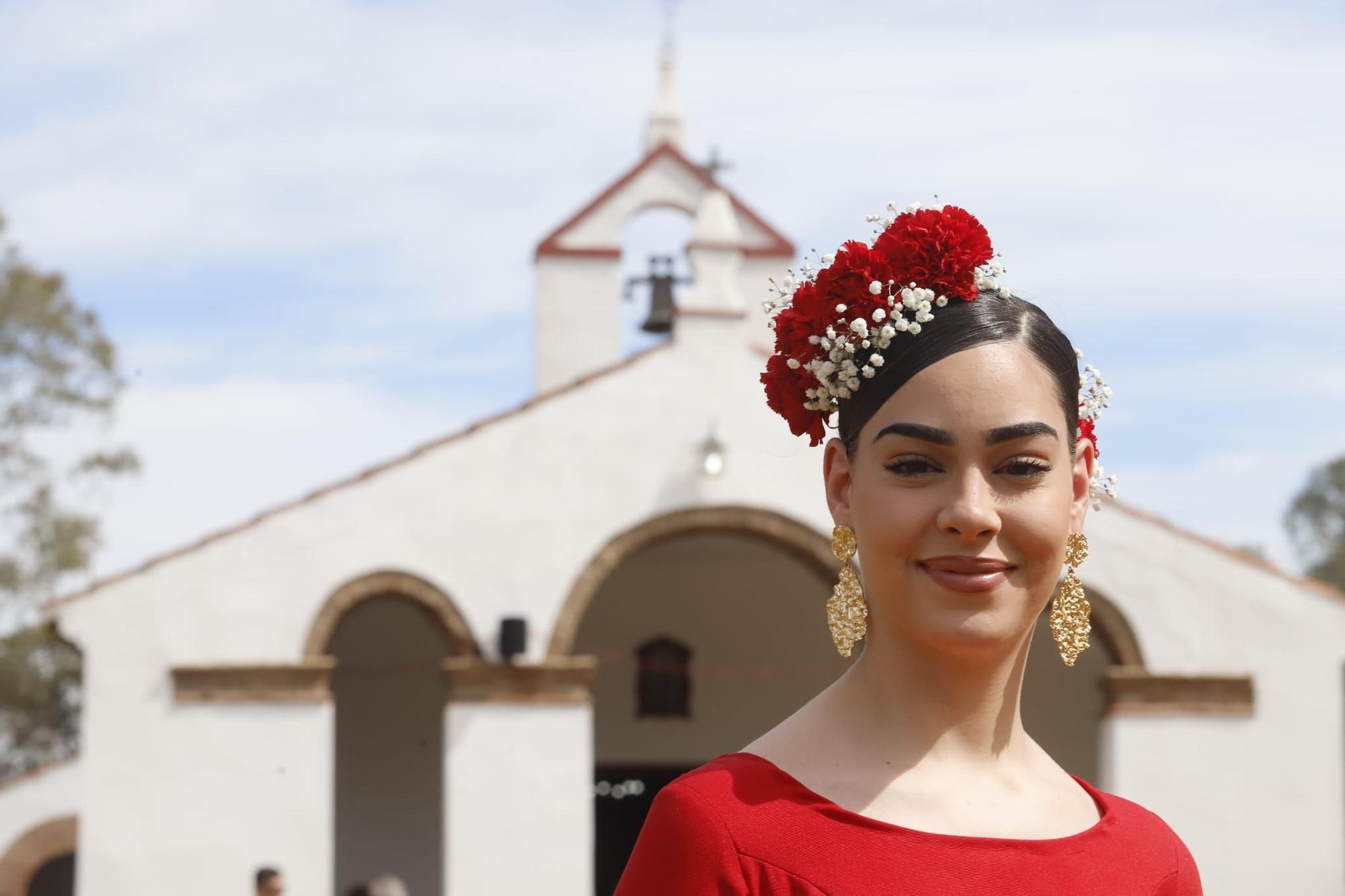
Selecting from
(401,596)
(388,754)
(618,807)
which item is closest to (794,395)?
(401,596)

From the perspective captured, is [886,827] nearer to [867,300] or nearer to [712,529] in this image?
[867,300]

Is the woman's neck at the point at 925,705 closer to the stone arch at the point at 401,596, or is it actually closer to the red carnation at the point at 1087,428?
the red carnation at the point at 1087,428

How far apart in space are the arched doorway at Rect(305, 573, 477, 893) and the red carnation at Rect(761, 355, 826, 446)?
14.4 metres

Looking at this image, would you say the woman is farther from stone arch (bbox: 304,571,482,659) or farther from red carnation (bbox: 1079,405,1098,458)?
stone arch (bbox: 304,571,482,659)

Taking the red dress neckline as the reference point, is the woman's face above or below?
above

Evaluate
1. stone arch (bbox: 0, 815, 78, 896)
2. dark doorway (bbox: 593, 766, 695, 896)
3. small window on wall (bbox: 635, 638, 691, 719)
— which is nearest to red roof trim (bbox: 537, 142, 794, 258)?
small window on wall (bbox: 635, 638, 691, 719)

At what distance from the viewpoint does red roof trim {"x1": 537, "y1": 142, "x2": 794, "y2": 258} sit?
578 inches

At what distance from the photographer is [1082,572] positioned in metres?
13.0

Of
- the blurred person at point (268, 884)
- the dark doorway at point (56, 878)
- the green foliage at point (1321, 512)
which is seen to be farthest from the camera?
the green foliage at point (1321, 512)

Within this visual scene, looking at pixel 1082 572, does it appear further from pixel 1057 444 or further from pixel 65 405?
pixel 65 405

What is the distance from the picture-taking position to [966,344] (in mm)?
2410

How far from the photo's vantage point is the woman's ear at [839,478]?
249cm

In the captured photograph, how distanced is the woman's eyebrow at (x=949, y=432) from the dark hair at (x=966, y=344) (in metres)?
0.06

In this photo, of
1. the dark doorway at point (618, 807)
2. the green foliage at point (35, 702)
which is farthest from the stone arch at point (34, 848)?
the green foliage at point (35, 702)
